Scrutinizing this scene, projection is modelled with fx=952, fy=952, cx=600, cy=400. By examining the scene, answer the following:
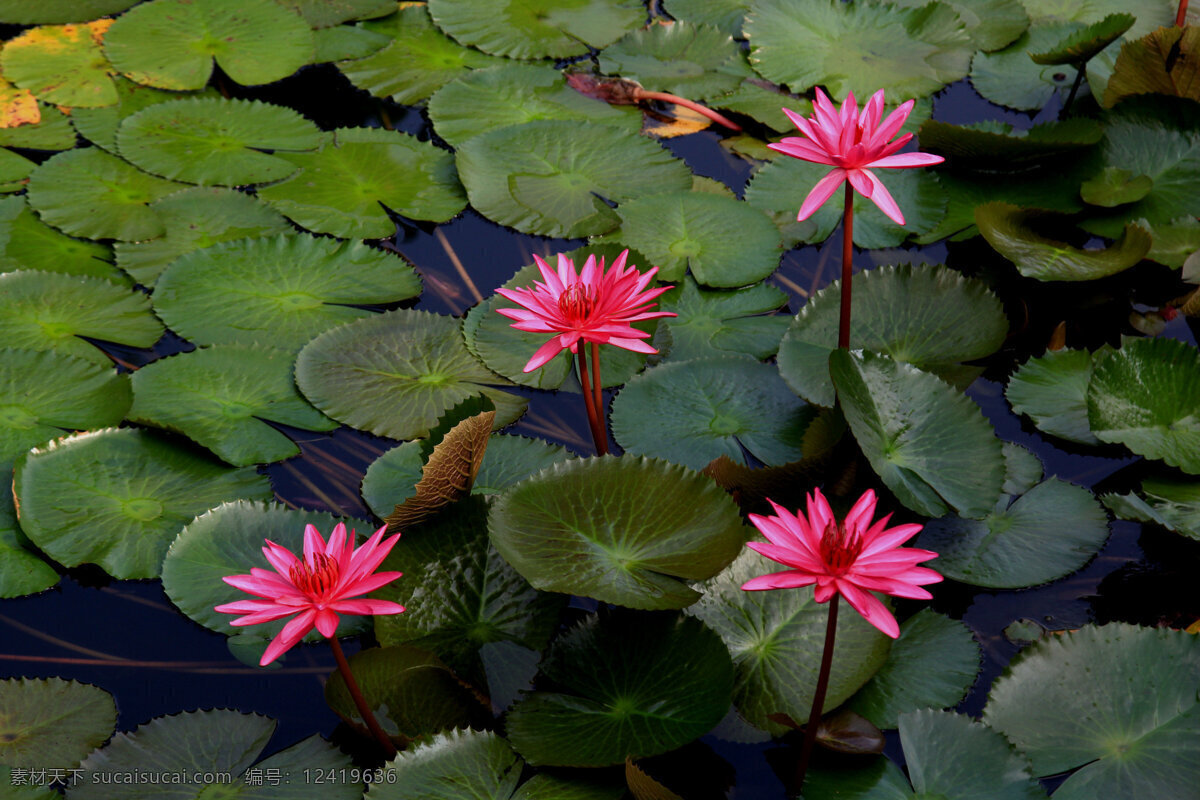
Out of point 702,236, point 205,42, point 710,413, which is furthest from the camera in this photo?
point 205,42

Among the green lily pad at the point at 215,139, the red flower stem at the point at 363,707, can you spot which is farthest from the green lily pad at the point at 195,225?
the red flower stem at the point at 363,707

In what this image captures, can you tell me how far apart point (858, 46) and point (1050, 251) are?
1.42m

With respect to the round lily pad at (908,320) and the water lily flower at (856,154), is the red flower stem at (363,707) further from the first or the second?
the round lily pad at (908,320)

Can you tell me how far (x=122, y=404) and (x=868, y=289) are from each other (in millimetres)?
2036

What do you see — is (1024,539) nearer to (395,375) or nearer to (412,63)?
(395,375)

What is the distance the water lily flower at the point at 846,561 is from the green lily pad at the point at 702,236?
150cm

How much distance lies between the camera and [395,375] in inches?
105

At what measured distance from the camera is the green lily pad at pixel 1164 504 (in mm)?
2203

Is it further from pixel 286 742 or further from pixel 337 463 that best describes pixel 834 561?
pixel 337 463

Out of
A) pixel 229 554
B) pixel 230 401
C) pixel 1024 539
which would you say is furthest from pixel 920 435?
pixel 230 401

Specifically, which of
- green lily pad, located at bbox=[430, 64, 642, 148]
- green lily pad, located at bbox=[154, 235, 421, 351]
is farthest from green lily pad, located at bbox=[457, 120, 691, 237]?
green lily pad, located at bbox=[154, 235, 421, 351]

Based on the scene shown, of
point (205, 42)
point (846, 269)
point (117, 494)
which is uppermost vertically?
point (846, 269)

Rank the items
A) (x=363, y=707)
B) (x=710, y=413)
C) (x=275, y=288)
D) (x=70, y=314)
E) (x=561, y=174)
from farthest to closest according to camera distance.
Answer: (x=561, y=174) → (x=275, y=288) → (x=70, y=314) → (x=710, y=413) → (x=363, y=707)

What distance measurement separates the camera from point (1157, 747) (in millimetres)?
1767
